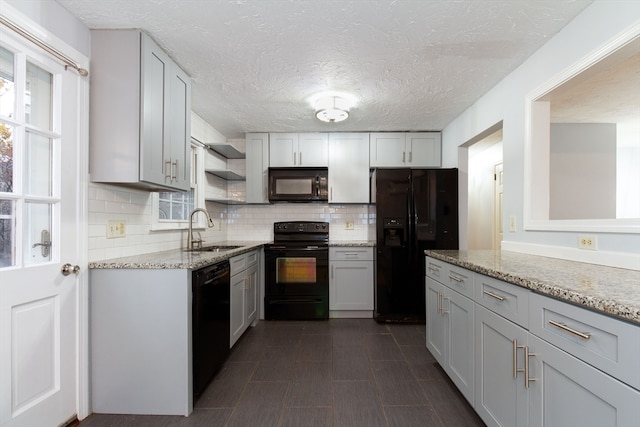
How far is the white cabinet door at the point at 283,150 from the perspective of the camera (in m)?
3.67

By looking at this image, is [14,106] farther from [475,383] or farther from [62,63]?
Answer: [475,383]

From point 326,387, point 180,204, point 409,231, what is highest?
point 180,204

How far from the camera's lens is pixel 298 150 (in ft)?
12.0

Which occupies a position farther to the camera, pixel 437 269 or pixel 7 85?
pixel 437 269

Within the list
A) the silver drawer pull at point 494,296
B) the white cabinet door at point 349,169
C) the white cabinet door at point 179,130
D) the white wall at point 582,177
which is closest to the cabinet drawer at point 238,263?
the white cabinet door at point 179,130

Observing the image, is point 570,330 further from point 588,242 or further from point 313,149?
point 313,149

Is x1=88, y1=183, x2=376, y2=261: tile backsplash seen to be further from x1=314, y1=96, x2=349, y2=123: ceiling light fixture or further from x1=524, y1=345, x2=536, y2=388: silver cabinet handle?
x1=524, y1=345, x2=536, y2=388: silver cabinet handle

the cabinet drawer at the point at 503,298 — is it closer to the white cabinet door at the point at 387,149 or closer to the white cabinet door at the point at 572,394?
the white cabinet door at the point at 572,394

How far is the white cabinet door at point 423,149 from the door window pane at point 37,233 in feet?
11.2

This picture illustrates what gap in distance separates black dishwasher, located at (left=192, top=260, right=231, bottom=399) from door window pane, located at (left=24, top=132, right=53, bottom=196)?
2.91 feet

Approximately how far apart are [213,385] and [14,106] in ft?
6.54

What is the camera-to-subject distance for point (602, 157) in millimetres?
2938

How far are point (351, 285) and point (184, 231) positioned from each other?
1.97 metres

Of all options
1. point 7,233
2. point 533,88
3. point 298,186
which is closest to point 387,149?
point 298,186
